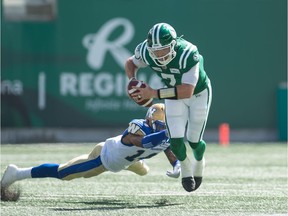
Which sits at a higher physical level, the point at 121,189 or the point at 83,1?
the point at 83,1

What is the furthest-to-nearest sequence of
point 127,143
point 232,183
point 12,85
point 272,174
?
point 12,85 < point 272,174 < point 232,183 < point 127,143

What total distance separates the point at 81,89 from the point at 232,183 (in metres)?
6.57

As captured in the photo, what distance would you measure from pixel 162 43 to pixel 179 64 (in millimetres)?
258

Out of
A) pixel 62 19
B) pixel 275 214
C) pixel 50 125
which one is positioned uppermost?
pixel 62 19

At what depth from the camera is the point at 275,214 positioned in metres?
5.60

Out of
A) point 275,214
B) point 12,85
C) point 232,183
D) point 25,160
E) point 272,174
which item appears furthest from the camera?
point 12,85

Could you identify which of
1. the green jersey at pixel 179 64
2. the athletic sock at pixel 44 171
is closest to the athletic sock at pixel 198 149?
the green jersey at pixel 179 64

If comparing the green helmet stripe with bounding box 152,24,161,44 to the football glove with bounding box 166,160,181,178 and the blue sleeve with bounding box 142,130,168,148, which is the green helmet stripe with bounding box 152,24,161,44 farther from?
the football glove with bounding box 166,160,181,178

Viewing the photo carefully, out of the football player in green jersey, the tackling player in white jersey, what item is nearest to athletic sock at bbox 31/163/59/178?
the tackling player in white jersey

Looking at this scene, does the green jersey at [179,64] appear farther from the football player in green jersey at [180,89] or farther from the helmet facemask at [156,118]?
the helmet facemask at [156,118]

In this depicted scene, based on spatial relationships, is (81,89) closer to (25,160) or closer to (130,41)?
(130,41)

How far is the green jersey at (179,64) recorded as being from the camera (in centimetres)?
623

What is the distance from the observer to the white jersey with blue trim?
250 inches

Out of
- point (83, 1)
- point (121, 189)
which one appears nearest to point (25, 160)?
point (121, 189)
